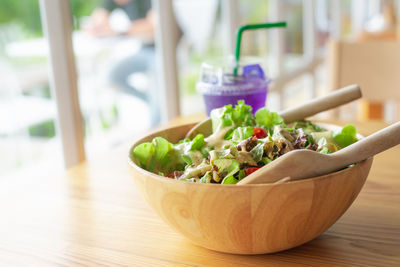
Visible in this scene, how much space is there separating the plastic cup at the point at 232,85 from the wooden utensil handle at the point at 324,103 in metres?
0.20

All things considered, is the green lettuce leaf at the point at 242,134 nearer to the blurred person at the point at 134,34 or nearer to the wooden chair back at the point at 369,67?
the wooden chair back at the point at 369,67

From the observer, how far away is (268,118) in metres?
0.78

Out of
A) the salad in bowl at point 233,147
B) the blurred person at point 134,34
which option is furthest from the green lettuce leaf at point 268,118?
the blurred person at point 134,34

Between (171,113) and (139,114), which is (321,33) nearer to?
(139,114)

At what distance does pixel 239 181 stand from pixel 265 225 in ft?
0.21

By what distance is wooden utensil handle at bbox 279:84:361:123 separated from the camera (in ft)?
2.59

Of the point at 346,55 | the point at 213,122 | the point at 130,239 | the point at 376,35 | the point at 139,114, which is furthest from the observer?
the point at 376,35

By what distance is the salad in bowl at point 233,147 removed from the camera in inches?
24.0

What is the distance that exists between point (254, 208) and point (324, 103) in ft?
1.11

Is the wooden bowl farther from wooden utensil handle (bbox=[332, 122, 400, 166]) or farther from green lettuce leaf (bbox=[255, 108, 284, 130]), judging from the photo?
green lettuce leaf (bbox=[255, 108, 284, 130])

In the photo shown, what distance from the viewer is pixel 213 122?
2.61 ft

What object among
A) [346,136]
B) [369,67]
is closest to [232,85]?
[346,136]

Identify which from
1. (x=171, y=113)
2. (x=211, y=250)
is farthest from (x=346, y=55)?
(x=211, y=250)

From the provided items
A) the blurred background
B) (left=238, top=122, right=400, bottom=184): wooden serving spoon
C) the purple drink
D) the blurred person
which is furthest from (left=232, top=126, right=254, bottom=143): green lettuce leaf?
the blurred person
